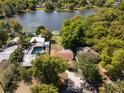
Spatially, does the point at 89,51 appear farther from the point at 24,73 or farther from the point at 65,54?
the point at 24,73

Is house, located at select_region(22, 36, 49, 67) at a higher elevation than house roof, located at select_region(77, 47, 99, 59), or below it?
below

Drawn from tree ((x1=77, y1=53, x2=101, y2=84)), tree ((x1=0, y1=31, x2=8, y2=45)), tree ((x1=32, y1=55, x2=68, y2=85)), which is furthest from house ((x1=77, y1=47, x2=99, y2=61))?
tree ((x1=0, y1=31, x2=8, y2=45))

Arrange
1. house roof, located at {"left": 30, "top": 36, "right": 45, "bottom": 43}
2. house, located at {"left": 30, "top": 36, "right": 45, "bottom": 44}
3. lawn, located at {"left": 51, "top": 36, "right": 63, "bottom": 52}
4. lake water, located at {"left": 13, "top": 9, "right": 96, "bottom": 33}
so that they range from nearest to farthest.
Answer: lawn, located at {"left": 51, "top": 36, "right": 63, "bottom": 52} → house, located at {"left": 30, "top": 36, "right": 45, "bottom": 44} → house roof, located at {"left": 30, "top": 36, "right": 45, "bottom": 43} → lake water, located at {"left": 13, "top": 9, "right": 96, "bottom": 33}

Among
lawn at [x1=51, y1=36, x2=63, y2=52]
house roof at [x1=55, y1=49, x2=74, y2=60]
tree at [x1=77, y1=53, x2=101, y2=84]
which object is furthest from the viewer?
lawn at [x1=51, y1=36, x2=63, y2=52]

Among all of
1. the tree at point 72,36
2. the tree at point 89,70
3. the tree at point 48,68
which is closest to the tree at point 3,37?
the tree at point 72,36

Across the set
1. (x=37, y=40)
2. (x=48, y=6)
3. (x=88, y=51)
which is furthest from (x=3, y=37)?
(x=48, y=6)

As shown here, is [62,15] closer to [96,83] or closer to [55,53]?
[55,53]

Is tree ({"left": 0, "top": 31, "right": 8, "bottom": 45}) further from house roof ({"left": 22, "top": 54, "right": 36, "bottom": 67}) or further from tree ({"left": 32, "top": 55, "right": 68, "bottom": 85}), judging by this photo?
tree ({"left": 32, "top": 55, "right": 68, "bottom": 85})
